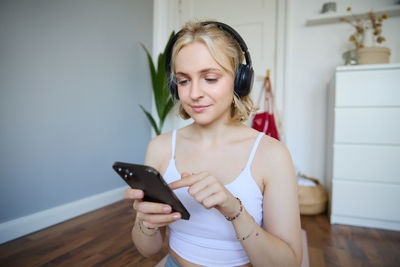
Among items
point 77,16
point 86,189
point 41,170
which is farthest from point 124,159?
point 77,16

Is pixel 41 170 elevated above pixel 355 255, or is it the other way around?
pixel 41 170

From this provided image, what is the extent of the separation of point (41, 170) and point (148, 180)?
1681 mm

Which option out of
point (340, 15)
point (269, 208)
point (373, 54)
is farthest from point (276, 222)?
A: point (340, 15)

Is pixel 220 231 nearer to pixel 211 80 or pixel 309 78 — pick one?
pixel 211 80

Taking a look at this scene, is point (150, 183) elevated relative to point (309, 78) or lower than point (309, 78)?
lower

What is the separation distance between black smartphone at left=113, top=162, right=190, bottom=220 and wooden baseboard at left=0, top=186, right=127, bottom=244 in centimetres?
159

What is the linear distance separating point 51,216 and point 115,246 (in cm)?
64

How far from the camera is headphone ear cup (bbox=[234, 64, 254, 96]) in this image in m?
0.76

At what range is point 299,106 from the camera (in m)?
2.68

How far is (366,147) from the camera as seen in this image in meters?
1.98

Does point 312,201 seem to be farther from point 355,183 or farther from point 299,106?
point 299,106

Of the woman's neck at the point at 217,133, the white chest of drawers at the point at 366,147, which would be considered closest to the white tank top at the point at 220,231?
the woman's neck at the point at 217,133

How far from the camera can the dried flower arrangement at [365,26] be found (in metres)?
2.17

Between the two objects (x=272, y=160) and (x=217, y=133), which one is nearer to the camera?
(x=272, y=160)
